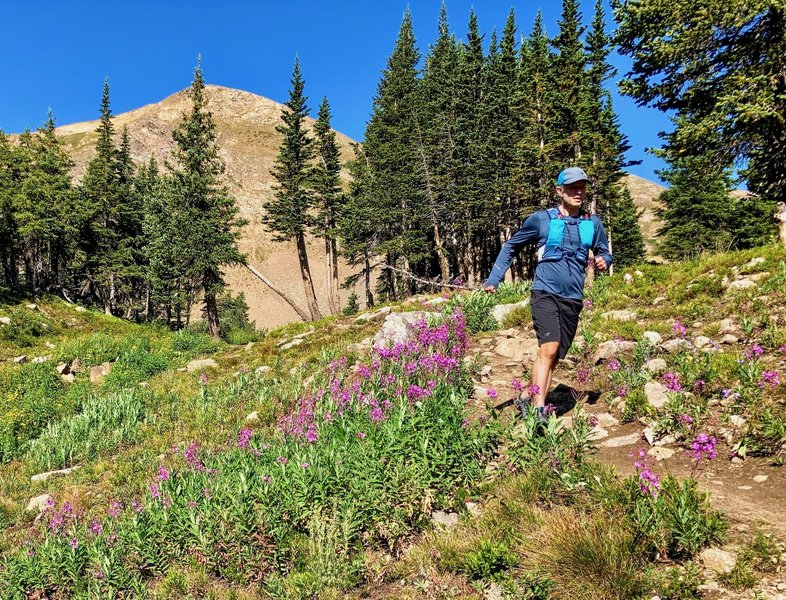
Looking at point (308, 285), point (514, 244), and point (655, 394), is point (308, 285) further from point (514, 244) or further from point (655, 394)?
point (655, 394)

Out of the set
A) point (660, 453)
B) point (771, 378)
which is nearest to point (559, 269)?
point (660, 453)

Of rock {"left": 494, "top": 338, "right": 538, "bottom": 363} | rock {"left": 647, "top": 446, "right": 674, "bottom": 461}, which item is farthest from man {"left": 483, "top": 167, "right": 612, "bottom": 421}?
rock {"left": 494, "top": 338, "right": 538, "bottom": 363}

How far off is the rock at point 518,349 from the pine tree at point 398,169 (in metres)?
A: 25.2

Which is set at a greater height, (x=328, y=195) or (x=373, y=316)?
(x=328, y=195)

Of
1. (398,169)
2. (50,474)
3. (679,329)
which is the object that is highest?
(398,169)

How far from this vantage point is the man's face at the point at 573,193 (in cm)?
445

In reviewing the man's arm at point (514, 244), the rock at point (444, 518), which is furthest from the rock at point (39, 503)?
the man's arm at point (514, 244)

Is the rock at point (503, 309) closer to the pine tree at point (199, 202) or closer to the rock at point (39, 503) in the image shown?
the rock at point (39, 503)

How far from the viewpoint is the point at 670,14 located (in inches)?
505

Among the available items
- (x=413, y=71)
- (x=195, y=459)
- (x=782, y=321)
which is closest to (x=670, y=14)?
(x=782, y=321)

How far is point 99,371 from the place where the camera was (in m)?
12.5

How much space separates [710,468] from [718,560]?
1300 mm

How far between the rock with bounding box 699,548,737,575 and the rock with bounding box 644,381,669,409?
2.19 m

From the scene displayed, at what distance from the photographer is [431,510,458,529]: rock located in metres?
3.59
